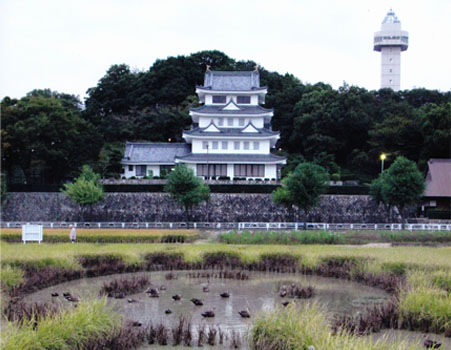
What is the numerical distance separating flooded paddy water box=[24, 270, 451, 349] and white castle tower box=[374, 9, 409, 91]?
230ft

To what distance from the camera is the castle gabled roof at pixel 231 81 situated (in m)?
53.1

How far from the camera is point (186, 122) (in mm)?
59219

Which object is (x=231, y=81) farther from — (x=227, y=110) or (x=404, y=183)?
(x=404, y=183)

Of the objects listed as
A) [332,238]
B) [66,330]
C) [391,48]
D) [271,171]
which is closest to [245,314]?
[66,330]

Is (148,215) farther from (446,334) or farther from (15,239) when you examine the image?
(446,334)

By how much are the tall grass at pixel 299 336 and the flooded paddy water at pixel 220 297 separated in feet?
2.89

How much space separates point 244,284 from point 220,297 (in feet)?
7.71

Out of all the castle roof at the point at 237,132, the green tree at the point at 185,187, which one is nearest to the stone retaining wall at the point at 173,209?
the green tree at the point at 185,187

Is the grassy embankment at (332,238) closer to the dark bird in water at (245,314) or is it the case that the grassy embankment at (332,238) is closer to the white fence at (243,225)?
the white fence at (243,225)

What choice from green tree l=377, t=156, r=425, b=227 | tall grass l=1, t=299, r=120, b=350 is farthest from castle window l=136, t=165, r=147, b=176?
tall grass l=1, t=299, r=120, b=350

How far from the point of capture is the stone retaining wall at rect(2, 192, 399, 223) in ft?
135

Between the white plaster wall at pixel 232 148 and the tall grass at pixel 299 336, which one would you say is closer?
the tall grass at pixel 299 336

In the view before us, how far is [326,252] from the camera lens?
21.5 meters

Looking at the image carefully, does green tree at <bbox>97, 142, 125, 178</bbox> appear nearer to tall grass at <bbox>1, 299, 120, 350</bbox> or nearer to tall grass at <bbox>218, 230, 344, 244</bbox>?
tall grass at <bbox>218, 230, 344, 244</bbox>
